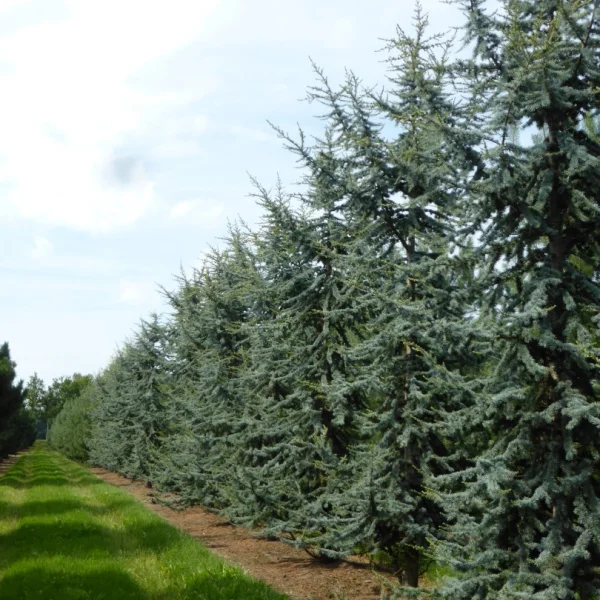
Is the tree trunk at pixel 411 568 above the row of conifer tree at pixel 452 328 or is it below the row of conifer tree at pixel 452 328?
below

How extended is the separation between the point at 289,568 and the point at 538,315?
25.8 ft

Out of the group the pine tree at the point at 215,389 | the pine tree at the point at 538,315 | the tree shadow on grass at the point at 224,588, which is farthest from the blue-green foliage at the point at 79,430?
the pine tree at the point at 538,315

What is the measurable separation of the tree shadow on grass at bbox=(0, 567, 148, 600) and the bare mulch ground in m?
2.40

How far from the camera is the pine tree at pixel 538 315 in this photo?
6016 mm

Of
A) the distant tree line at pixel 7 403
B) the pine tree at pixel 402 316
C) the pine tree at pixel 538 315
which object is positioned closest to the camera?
the pine tree at pixel 538 315

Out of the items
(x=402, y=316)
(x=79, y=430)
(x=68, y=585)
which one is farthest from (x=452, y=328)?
(x=79, y=430)

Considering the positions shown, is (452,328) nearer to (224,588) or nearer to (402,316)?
(402,316)

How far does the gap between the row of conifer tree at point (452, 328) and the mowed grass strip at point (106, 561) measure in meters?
1.48

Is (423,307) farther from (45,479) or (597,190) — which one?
(45,479)

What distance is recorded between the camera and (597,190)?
6.51 meters

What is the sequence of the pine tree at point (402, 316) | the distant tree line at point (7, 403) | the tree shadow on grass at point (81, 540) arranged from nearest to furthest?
the pine tree at point (402, 316), the tree shadow on grass at point (81, 540), the distant tree line at point (7, 403)

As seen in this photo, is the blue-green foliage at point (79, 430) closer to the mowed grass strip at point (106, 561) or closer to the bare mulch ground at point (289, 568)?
the mowed grass strip at point (106, 561)

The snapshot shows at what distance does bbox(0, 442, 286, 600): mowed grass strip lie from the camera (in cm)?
899

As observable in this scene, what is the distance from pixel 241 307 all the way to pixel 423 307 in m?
10.7
